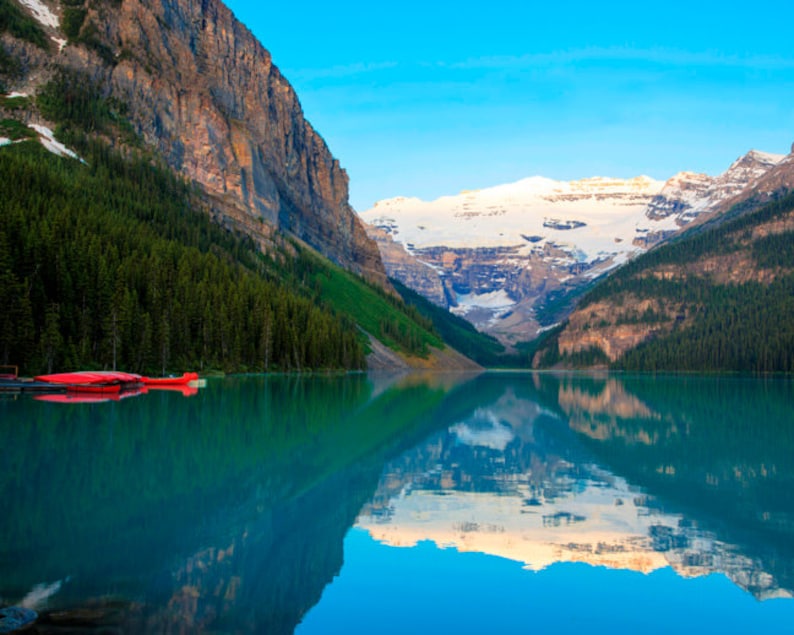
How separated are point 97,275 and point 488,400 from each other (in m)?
44.0

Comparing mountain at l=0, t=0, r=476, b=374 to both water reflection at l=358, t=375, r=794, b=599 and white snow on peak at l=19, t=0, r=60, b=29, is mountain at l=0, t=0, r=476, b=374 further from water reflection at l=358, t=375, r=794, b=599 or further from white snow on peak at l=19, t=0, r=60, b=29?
water reflection at l=358, t=375, r=794, b=599

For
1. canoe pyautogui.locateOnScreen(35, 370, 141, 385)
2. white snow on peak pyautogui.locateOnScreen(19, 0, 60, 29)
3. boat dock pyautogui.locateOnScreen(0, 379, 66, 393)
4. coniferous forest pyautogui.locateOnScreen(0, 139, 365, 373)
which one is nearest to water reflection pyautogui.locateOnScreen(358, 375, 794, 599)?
canoe pyautogui.locateOnScreen(35, 370, 141, 385)

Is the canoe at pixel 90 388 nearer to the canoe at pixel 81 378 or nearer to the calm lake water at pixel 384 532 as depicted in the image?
the canoe at pixel 81 378

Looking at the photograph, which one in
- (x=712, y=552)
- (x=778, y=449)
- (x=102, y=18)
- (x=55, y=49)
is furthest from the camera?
(x=102, y=18)

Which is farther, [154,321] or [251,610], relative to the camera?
[154,321]

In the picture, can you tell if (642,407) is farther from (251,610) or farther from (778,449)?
(251,610)

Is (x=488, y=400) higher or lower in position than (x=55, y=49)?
lower

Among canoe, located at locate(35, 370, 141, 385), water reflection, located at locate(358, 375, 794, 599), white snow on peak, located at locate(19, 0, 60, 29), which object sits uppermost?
white snow on peak, located at locate(19, 0, 60, 29)

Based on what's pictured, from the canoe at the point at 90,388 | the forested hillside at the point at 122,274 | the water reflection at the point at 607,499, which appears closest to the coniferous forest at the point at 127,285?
the forested hillside at the point at 122,274

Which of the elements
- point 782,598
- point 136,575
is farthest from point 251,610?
point 782,598

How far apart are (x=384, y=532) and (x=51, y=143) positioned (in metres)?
144

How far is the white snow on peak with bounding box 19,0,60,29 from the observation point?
17450 cm

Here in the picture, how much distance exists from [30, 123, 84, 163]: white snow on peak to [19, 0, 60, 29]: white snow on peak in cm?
4328

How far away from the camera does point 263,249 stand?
192m
